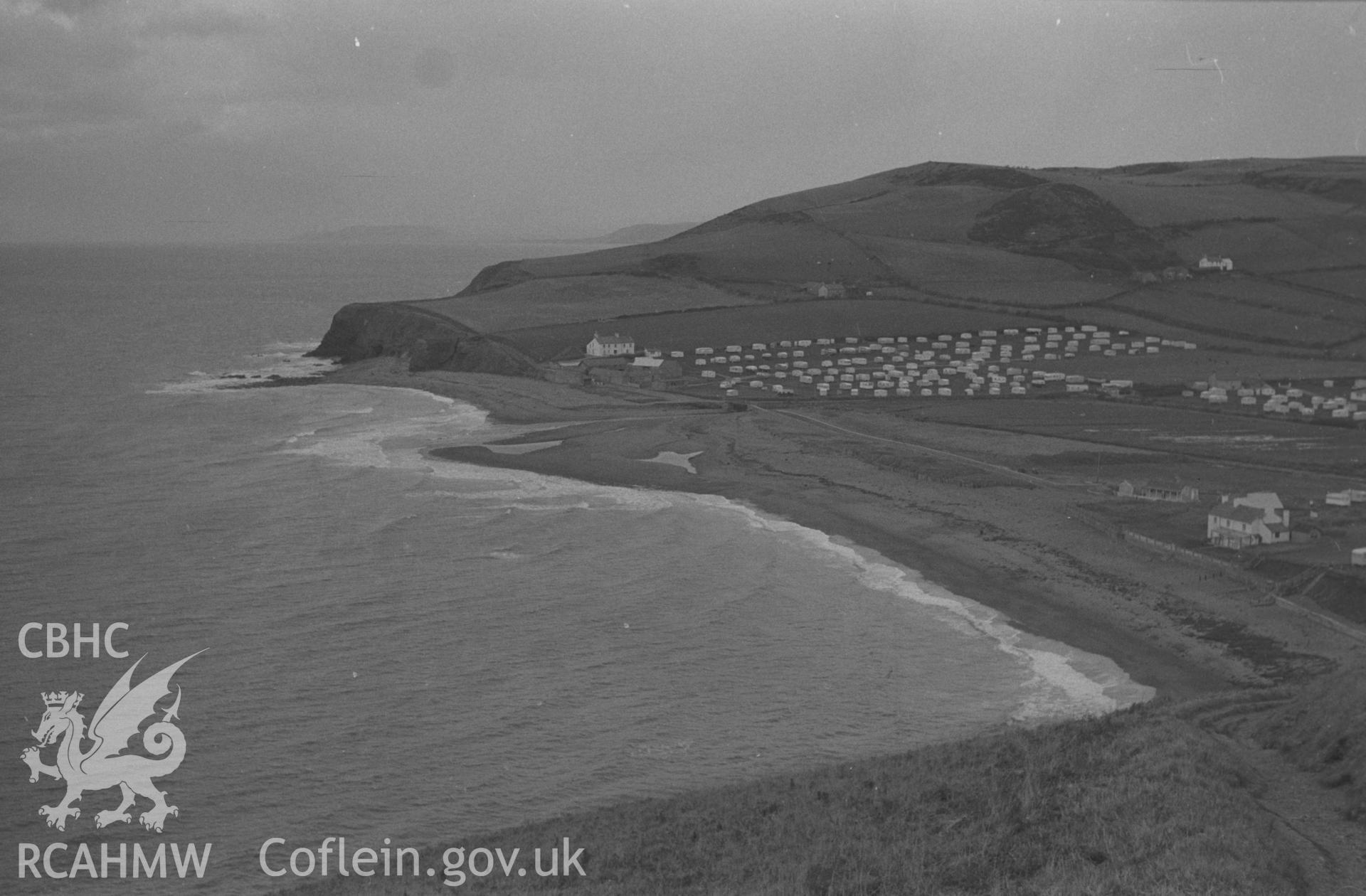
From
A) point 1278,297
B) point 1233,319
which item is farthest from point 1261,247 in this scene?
point 1233,319

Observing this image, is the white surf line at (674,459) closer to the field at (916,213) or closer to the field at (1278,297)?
the field at (1278,297)

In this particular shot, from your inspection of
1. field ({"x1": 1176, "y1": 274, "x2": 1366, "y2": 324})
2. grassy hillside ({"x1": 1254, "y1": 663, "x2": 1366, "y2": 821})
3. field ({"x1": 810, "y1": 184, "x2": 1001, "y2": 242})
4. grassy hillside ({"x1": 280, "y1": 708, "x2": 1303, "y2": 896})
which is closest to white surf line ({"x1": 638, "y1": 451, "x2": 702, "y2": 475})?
grassy hillside ({"x1": 280, "y1": 708, "x2": 1303, "y2": 896})

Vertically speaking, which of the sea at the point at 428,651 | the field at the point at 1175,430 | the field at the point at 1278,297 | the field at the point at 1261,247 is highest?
the field at the point at 1261,247

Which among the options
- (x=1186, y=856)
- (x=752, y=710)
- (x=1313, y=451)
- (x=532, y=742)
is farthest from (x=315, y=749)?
(x=1313, y=451)

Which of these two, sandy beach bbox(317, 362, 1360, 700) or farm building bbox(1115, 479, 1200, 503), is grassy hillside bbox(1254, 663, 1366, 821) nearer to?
sandy beach bbox(317, 362, 1360, 700)

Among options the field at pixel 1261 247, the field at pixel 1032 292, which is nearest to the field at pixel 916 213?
the field at pixel 1032 292

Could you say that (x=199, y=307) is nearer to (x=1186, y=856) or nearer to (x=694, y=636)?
(x=694, y=636)
